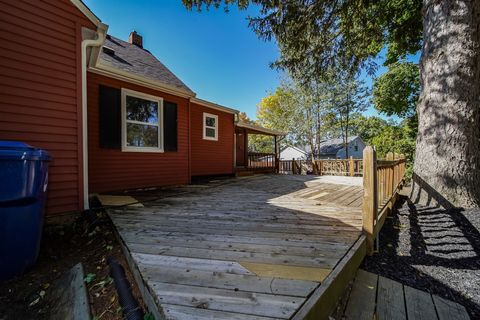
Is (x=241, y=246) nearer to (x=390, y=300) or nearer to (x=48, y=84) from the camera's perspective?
(x=390, y=300)

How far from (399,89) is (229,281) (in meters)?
14.9

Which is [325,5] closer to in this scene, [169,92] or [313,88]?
[169,92]

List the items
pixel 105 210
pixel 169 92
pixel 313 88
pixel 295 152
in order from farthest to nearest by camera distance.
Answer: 1. pixel 295 152
2. pixel 313 88
3. pixel 169 92
4. pixel 105 210

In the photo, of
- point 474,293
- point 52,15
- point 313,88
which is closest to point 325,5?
point 52,15

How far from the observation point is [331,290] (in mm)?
1332

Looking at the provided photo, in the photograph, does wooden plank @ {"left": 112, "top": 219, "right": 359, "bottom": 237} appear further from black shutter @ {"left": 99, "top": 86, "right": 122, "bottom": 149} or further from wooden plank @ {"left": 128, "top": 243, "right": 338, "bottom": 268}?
black shutter @ {"left": 99, "top": 86, "right": 122, "bottom": 149}

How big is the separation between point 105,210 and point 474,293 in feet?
13.6

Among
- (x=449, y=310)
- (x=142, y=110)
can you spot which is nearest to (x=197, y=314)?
(x=449, y=310)

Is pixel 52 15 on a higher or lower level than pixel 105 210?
higher

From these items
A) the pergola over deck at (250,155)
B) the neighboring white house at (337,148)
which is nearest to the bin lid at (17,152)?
the pergola over deck at (250,155)

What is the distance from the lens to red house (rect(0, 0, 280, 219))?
8.93 ft

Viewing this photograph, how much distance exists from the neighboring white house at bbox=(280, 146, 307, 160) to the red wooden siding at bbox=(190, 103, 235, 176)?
79.8 ft

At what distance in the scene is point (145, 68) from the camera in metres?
6.40

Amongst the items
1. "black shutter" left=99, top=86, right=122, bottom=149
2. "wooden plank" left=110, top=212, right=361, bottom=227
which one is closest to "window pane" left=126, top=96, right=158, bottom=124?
"black shutter" left=99, top=86, right=122, bottom=149
